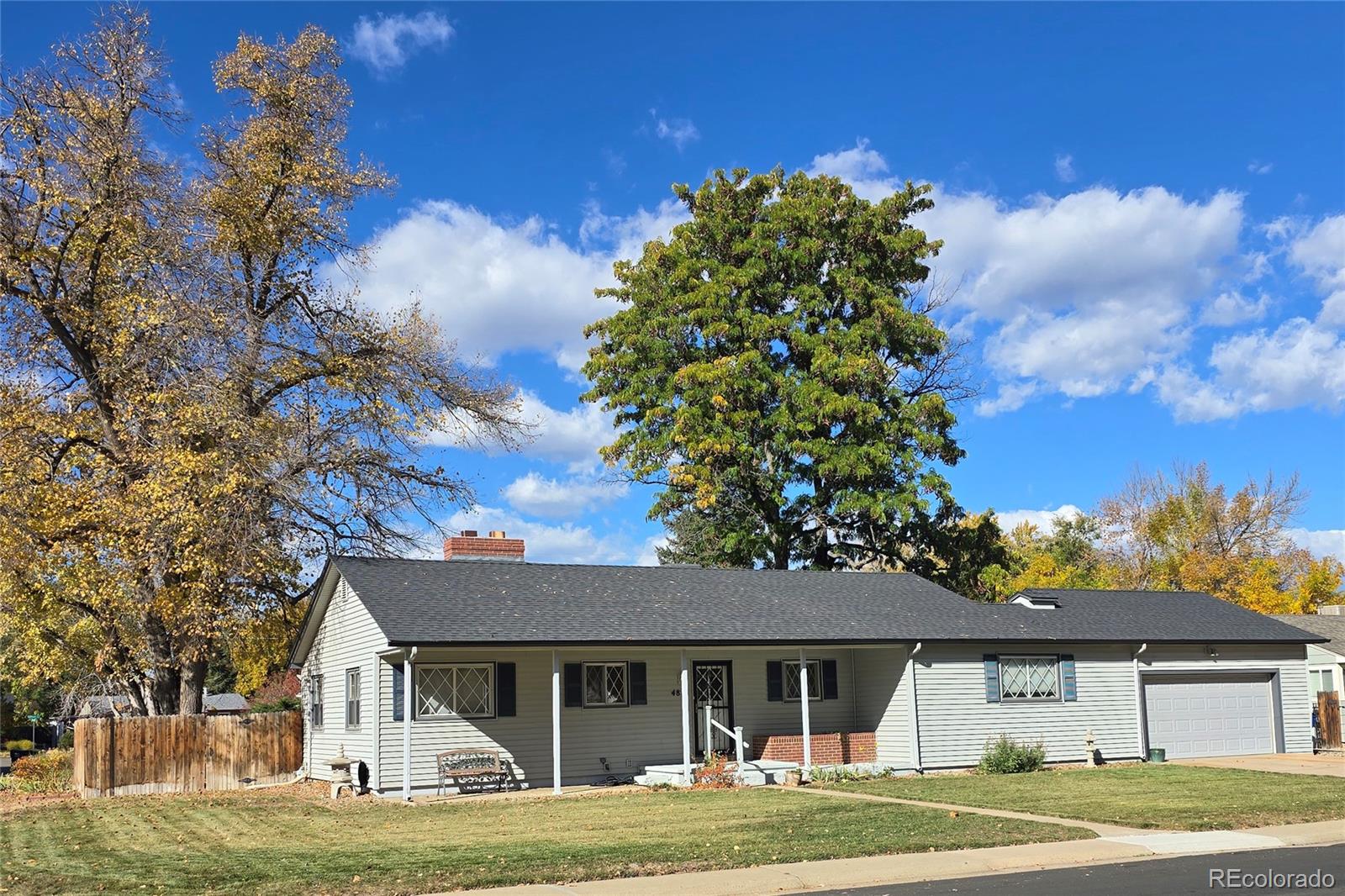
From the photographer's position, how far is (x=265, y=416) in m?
27.5

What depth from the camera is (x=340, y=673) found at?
962 inches

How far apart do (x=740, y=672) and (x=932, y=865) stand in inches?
494

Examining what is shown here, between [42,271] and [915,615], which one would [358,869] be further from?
[42,271]

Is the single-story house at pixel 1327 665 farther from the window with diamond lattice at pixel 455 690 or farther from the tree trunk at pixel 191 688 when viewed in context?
the tree trunk at pixel 191 688

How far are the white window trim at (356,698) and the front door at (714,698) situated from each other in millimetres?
6578

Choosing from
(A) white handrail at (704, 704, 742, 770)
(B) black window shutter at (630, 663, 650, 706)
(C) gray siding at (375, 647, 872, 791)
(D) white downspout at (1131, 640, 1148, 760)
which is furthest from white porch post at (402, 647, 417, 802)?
(D) white downspout at (1131, 640, 1148, 760)

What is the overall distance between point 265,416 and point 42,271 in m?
5.66

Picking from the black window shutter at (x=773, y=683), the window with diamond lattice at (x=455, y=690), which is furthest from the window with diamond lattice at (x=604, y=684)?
the black window shutter at (x=773, y=683)

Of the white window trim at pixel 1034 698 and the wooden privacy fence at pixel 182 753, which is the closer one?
the wooden privacy fence at pixel 182 753

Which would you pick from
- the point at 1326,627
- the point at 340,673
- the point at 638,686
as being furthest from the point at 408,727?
the point at 1326,627

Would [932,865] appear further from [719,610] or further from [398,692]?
[719,610]

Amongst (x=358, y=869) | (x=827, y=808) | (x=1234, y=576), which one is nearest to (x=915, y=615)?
(x=827, y=808)

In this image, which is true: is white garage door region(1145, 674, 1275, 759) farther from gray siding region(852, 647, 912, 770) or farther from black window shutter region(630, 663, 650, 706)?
black window shutter region(630, 663, 650, 706)

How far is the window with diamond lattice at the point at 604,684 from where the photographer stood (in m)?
23.3
